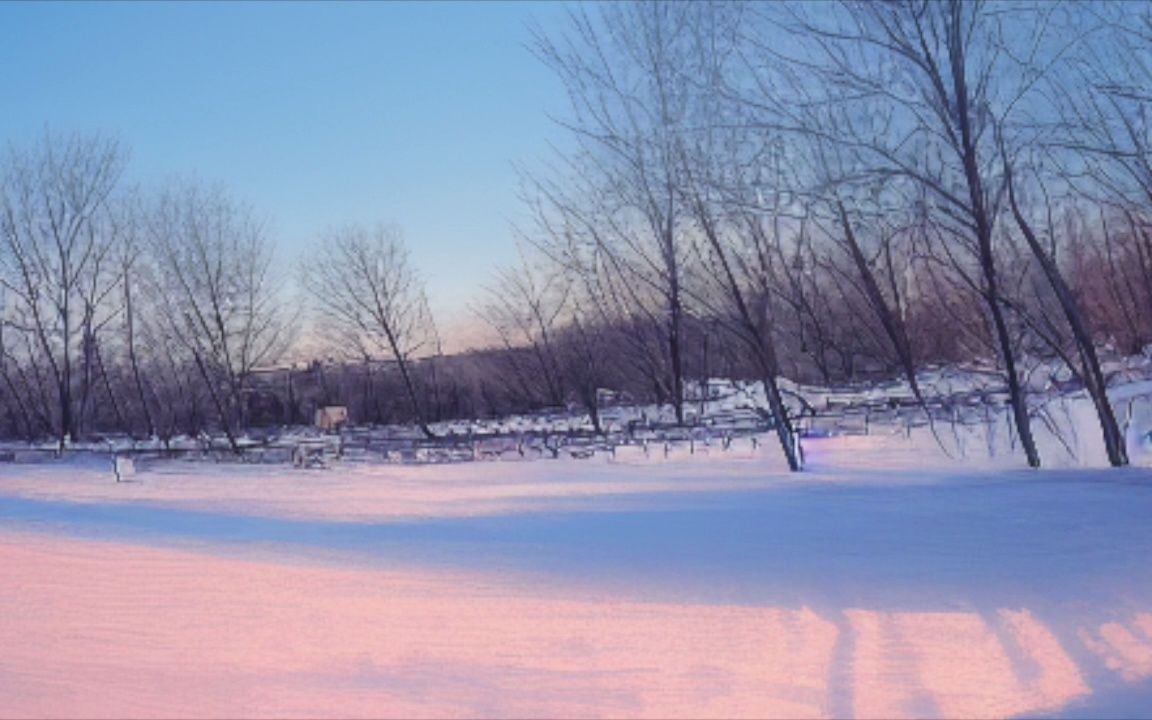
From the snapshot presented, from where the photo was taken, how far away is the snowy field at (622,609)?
4.13 metres

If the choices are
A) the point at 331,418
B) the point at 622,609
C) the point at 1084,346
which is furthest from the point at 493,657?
the point at 331,418

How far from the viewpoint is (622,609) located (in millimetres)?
5578

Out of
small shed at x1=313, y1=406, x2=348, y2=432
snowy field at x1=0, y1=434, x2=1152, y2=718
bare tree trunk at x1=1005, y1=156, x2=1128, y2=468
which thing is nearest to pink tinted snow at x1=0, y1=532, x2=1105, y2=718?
snowy field at x1=0, y1=434, x2=1152, y2=718

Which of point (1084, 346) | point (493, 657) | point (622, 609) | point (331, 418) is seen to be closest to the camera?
point (493, 657)

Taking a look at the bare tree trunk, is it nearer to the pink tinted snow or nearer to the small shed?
the pink tinted snow

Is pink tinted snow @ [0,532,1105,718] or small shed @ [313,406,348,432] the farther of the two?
small shed @ [313,406,348,432]

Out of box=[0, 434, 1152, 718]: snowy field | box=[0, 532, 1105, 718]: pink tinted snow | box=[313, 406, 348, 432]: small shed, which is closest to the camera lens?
box=[0, 532, 1105, 718]: pink tinted snow

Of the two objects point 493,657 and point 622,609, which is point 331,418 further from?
point 493,657

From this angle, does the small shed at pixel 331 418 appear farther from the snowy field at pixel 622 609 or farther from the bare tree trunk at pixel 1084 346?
the bare tree trunk at pixel 1084 346

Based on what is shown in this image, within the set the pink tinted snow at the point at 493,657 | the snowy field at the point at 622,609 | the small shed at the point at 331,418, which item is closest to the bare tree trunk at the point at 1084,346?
the snowy field at the point at 622,609

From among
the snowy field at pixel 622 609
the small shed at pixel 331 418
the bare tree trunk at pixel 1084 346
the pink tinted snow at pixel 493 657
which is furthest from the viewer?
the small shed at pixel 331 418

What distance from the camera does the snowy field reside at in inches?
163

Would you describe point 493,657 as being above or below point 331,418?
below

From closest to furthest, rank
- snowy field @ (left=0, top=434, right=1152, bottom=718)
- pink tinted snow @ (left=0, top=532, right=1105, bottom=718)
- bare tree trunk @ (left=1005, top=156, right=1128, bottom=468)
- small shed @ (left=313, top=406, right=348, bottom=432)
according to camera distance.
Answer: pink tinted snow @ (left=0, top=532, right=1105, bottom=718)
snowy field @ (left=0, top=434, right=1152, bottom=718)
bare tree trunk @ (left=1005, top=156, right=1128, bottom=468)
small shed @ (left=313, top=406, right=348, bottom=432)
